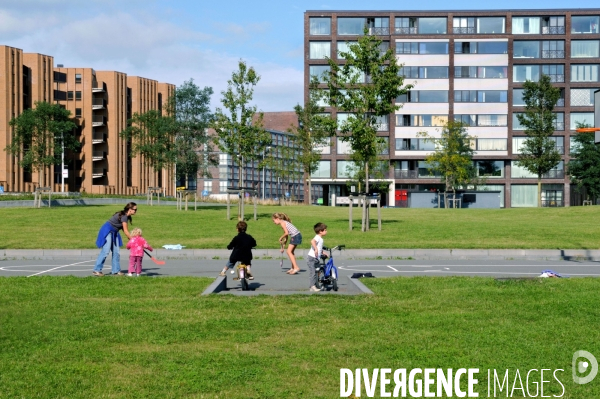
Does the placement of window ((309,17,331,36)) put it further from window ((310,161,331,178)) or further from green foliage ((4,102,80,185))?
green foliage ((4,102,80,185))

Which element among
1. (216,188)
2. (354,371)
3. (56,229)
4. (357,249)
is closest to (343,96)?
(357,249)

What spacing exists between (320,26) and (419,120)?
1599 cm

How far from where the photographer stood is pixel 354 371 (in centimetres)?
704

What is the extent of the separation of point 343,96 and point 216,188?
82.8 meters

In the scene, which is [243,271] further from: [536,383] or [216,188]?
[216,188]

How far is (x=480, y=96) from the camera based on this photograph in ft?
287

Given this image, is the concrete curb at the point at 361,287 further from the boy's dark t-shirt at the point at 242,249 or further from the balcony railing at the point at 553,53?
the balcony railing at the point at 553,53

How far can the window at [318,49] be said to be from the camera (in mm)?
89250

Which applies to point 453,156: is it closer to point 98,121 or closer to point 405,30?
point 405,30

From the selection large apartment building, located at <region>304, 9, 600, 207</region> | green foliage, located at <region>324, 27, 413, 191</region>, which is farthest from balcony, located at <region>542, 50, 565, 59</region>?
Result: green foliage, located at <region>324, 27, 413, 191</region>

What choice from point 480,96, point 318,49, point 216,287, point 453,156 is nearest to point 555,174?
point 480,96

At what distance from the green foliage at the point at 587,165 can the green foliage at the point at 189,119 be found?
132ft

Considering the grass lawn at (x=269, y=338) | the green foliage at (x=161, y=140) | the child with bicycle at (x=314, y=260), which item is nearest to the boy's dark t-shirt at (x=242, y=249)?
the child with bicycle at (x=314, y=260)

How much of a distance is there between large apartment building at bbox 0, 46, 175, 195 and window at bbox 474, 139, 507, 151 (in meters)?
35.5
